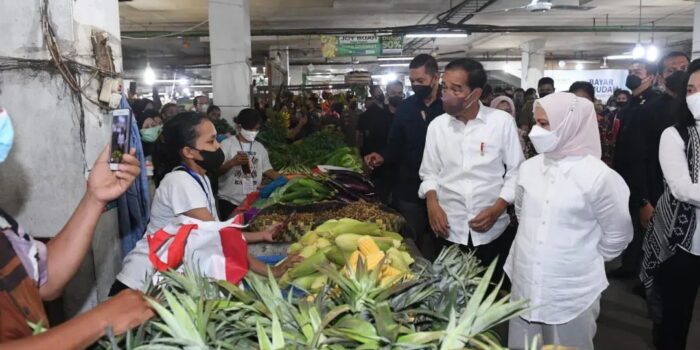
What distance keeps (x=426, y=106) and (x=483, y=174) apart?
103 cm

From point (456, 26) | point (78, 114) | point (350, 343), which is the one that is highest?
point (456, 26)

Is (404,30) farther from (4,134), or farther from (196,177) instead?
(4,134)

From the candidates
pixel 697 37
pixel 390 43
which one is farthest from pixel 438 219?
pixel 390 43

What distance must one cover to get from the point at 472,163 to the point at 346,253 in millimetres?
1069

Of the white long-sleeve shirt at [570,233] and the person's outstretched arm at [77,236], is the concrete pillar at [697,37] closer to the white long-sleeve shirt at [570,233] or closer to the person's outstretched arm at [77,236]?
the white long-sleeve shirt at [570,233]

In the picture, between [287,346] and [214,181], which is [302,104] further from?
[287,346]

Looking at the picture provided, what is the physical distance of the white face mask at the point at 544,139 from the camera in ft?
8.89

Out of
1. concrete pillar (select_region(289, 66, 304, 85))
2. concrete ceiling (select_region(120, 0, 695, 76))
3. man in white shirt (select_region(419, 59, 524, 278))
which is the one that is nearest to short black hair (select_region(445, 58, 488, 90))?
man in white shirt (select_region(419, 59, 524, 278))

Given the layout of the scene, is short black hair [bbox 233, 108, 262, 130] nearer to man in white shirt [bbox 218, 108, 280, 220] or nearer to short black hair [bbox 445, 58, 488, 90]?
man in white shirt [bbox 218, 108, 280, 220]

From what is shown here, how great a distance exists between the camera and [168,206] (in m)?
3.04

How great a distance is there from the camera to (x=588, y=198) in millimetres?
2658

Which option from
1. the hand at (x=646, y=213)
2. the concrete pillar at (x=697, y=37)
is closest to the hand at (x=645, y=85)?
the hand at (x=646, y=213)

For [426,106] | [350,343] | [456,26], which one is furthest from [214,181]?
[456,26]

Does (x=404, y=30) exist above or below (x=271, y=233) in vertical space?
above
